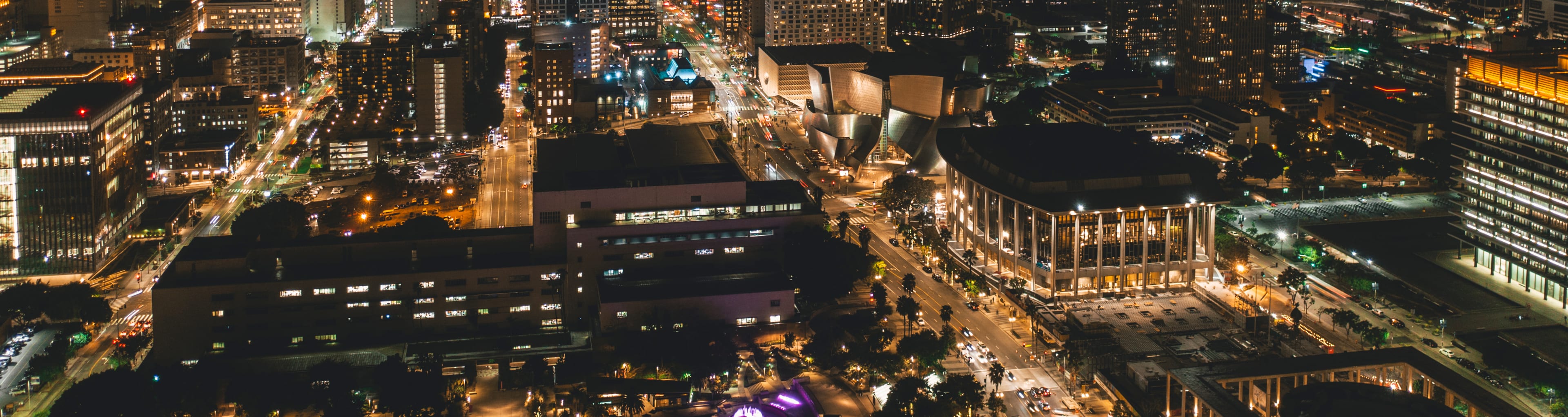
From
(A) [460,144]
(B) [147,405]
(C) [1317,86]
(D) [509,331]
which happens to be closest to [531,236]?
(D) [509,331]

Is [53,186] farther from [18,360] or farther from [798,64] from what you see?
[798,64]

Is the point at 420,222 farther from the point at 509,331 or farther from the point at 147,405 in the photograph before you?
the point at 147,405

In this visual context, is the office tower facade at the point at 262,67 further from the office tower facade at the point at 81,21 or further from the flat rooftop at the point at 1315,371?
the flat rooftop at the point at 1315,371

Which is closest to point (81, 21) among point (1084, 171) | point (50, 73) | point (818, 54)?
point (50, 73)

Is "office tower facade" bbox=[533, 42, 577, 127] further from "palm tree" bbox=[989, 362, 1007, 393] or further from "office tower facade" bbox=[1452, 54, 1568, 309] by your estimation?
"office tower facade" bbox=[1452, 54, 1568, 309]

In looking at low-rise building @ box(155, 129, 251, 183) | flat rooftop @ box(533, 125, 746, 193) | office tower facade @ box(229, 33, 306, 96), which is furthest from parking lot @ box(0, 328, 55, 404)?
office tower facade @ box(229, 33, 306, 96)

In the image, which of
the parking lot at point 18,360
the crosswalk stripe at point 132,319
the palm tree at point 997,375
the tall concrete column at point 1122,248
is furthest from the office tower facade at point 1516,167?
the parking lot at point 18,360
